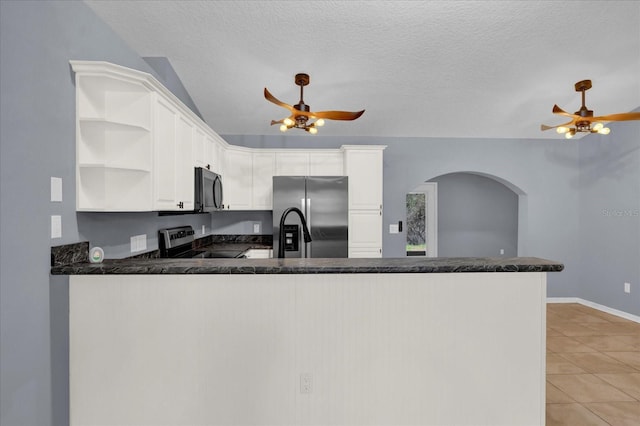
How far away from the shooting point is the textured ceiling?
9.36 feet

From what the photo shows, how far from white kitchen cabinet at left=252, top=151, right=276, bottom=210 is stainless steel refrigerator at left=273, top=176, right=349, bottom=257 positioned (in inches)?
19.7

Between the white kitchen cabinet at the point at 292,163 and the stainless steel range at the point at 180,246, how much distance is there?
1.36 m

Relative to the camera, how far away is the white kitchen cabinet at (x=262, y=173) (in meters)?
4.71

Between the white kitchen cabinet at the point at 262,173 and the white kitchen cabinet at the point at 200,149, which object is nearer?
the white kitchen cabinet at the point at 200,149

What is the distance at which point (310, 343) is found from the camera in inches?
76.2

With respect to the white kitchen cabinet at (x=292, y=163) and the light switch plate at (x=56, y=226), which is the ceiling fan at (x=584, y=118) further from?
the light switch plate at (x=56, y=226)

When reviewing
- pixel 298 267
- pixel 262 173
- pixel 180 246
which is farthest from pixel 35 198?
pixel 262 173

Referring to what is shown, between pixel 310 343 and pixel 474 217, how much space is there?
6620mm

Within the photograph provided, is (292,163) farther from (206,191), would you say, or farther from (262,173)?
(206,191)

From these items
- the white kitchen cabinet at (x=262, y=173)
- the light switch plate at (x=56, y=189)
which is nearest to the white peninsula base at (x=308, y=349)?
the light switch plate at (x=56, y=189)

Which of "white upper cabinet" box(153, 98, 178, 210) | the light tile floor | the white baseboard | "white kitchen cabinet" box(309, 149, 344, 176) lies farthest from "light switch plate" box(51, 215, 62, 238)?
the white baseboard

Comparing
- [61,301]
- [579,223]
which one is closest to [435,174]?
[579,223]

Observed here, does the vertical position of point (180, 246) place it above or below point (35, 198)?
below

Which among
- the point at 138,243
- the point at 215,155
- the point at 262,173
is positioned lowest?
the point at 138,243
